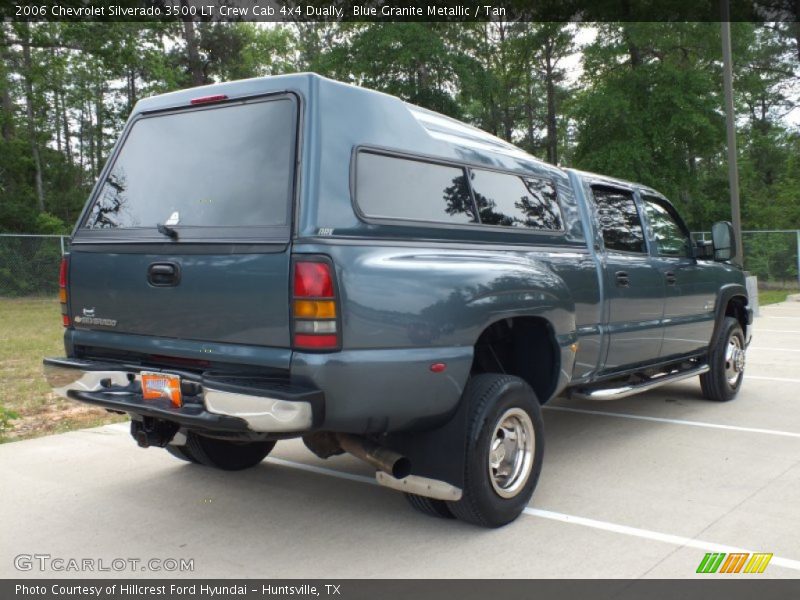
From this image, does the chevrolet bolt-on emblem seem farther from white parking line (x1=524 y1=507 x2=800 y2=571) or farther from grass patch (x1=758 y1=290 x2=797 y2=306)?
grass patch (x1=758 y1=290 x2=797 y2=306)

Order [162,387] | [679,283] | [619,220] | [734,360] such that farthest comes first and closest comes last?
[734,360] < [679,283] < [619,220] < [162,387]

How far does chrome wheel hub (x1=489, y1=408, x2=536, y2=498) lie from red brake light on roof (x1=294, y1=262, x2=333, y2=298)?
4.36 feet

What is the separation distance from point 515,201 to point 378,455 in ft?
6.19

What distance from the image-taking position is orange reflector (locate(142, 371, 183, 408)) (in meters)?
3.50

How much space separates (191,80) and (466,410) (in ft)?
92.0

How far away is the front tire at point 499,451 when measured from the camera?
380 centimetres

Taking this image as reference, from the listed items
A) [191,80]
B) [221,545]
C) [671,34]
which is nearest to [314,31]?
[191,80]

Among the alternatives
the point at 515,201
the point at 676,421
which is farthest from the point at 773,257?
the point at 515,201

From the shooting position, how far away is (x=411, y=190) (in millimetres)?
3895

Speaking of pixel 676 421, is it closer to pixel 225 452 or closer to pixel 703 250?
pixel 703 250

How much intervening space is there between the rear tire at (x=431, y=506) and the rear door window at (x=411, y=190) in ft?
4.91

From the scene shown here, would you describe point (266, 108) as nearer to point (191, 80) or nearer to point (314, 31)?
point (191, 80)
